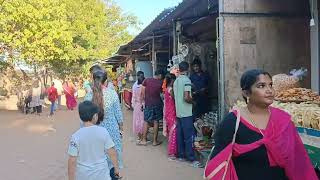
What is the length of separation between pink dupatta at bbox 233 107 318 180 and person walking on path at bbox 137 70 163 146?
7.60m

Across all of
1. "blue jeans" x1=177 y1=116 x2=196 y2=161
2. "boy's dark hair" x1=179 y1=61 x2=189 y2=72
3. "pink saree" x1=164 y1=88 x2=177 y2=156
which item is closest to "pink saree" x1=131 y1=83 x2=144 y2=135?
"pink saree" x1=164 y1=88 x2=177 y2=156

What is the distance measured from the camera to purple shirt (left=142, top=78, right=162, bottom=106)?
10516mm

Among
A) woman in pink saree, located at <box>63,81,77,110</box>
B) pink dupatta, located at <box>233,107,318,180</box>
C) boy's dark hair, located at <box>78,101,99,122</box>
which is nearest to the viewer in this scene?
pink dupatta, located at <box>233,107,318,180</box>

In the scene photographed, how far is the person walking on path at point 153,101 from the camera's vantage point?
10.5 m

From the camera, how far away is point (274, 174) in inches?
114

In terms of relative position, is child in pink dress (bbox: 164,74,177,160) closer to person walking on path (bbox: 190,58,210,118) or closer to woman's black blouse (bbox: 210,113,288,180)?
person walking on path (bbox: 190,58,210,118)

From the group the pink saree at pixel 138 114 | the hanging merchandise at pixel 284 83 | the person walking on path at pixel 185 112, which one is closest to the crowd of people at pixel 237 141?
the hanging merchandise at pixel 284 83

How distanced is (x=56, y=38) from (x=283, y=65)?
1624cm

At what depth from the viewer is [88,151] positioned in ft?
13.6

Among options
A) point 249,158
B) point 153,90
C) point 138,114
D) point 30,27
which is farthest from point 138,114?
point 30,27

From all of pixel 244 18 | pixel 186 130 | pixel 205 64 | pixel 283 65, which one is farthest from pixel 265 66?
pixel 205 64

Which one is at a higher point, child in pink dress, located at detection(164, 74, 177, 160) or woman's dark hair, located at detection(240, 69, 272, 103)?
woman's dark hair, located at detection(240, 69, 272, 103)

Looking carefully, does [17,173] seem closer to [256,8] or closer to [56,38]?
[256,8]

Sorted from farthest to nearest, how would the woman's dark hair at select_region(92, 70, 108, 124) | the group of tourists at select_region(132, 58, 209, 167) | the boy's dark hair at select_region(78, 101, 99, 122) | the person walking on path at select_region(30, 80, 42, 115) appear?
the person walking on path at select_region(30, 80, 42, 115) → the group of tourists at select_region(132, 58, 209, 167) → the woman's dark hair at select_region(92, 70, 108, 124) → the boy's dark hair at select_region(78, 101, 99, 122)
